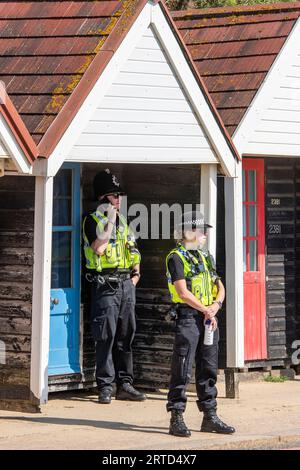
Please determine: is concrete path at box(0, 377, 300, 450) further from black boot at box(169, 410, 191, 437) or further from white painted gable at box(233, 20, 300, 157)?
white painted gable at box(233, 20, 300, 157)

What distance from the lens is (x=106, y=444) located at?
9.90 meters

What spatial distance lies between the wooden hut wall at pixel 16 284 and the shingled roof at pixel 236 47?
2.70 meters

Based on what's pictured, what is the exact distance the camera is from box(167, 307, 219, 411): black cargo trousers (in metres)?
10.4

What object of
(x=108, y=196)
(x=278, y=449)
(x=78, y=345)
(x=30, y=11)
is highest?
(x=30, y=11)

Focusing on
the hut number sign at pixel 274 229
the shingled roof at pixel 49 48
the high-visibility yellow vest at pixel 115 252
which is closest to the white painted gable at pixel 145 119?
the shingled roof at pixel 49 48

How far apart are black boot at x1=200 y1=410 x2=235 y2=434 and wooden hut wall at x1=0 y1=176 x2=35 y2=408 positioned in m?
1.75

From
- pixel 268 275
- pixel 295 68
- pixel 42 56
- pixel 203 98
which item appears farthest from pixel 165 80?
pixel 268 275

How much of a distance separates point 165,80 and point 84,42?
93 cm

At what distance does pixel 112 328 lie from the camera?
40.2ft

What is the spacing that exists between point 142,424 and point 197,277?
1.51 meters

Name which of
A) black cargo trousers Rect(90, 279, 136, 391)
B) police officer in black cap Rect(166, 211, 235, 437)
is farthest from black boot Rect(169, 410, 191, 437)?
black cargo trousers Rect(90, 279, 136, 391)

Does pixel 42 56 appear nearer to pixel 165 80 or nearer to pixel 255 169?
pixel 165 80

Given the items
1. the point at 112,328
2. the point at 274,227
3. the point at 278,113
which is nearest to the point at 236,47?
the point at 278,113
